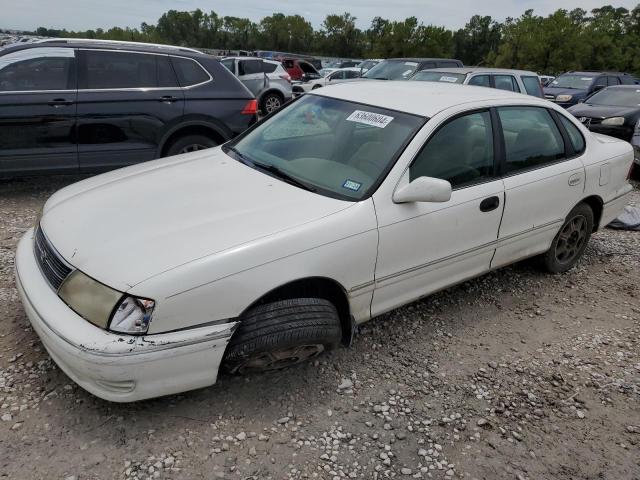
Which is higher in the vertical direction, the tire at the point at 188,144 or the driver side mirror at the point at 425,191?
the driver side mirror at the point at 425,191

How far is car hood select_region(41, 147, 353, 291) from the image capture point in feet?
7.39

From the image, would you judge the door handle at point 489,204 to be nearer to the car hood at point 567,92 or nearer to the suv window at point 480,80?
the suv window at point 480,80

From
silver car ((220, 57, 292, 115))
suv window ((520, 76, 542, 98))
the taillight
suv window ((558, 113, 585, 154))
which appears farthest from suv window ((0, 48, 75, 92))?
silver car ((220, 57, 292, 115))

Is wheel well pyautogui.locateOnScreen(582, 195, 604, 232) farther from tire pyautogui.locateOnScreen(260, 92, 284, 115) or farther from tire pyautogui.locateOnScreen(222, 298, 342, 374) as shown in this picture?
tire pyautogui.locateOnScreen(260, 92, 284, 115)

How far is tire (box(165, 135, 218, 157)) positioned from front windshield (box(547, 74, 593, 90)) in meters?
12.7

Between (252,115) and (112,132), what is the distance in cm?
163

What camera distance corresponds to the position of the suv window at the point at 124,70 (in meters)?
5.31

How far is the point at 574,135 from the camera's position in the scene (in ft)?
12.8

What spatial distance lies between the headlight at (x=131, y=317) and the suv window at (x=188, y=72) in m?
4.16

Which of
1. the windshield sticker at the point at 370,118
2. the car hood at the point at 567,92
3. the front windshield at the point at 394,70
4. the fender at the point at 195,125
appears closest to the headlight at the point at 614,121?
the front windshield at the point at 394,70

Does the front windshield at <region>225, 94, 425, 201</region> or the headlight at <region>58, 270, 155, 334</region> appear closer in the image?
the headlight at <region>58, 270, 155, 334</region>

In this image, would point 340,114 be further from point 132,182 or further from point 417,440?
point 417,440

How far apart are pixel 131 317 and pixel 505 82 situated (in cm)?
937

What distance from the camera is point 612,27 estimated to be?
136 feet
